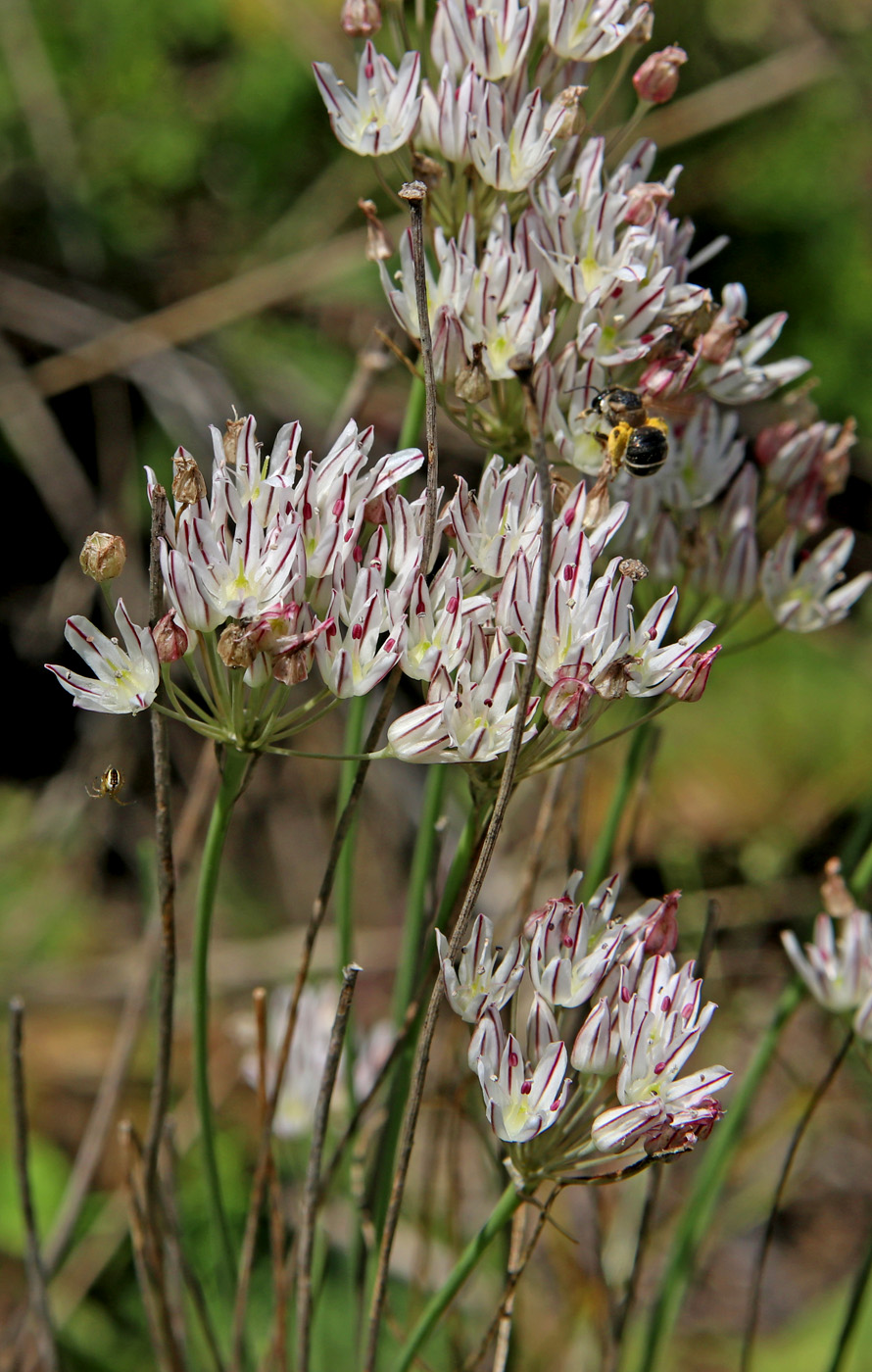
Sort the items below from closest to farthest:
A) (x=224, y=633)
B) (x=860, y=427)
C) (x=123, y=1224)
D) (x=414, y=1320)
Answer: (x=224, y=633), (x=414, y=1320), (x=123, y=1224), (x=860, y=427)

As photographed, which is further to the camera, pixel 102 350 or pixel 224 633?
pixel 102 350

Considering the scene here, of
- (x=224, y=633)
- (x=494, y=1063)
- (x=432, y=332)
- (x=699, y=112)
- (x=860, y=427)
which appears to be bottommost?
(x=494, y=1063)

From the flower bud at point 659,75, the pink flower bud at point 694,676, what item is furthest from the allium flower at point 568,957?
the flower bud at point 659,75

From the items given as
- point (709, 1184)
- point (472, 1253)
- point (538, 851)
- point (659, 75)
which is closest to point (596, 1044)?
point (472, 1253)

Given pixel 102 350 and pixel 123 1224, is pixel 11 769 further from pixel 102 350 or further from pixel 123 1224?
pixel 123 1224

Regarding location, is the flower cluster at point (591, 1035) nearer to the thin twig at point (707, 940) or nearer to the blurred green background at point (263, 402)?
the thin twig at point (707, 940)

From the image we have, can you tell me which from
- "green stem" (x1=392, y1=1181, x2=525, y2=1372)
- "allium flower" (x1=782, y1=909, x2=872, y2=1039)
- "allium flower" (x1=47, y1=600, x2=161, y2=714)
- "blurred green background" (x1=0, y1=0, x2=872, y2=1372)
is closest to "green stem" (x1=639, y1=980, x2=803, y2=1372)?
"allium flower" (x1=782, y1=909, x2=872, y2=1039)

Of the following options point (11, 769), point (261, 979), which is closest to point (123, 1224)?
point (261, 979)

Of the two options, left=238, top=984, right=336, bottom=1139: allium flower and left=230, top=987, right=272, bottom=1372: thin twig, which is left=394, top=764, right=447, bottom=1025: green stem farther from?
left=238, top=984, right=336, bottom=1139: allium flower
